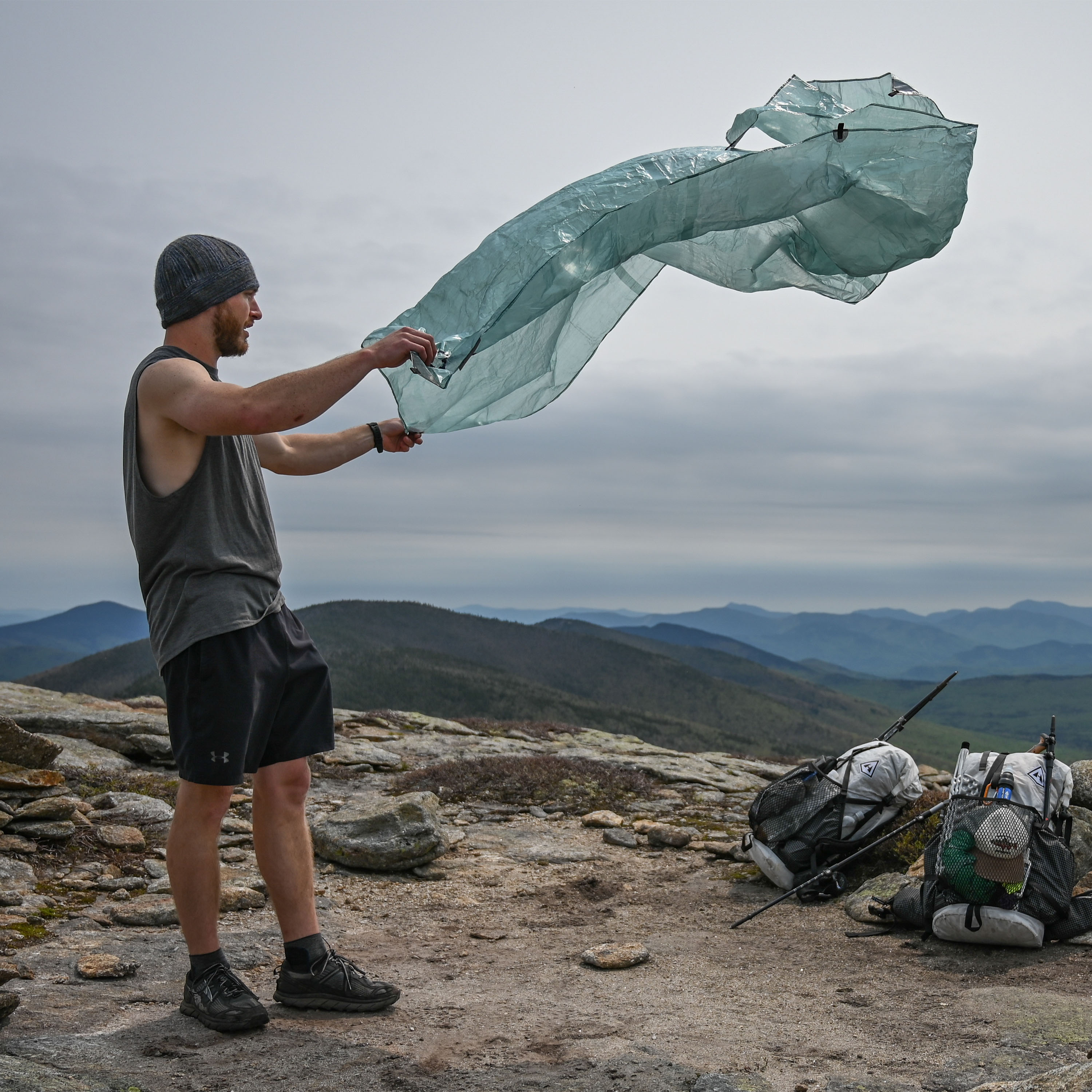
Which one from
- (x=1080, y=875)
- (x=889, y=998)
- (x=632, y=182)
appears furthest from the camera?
(x=1080, y=875)

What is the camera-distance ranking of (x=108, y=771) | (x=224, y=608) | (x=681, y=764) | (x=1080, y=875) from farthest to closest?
(x=681, y=764) → (x=108, y=771) → (x=1080, y=875) → (x=224, y=608)

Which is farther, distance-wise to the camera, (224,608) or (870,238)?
(870,238)

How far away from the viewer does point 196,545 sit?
398 cm

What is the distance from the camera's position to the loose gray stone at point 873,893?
6.56 m

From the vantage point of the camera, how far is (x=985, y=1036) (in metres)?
4.26

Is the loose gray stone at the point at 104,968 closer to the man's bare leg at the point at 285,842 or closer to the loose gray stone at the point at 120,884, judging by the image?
the man's bare leg at the point at 285,842

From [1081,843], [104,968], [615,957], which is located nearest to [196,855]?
[104,968]

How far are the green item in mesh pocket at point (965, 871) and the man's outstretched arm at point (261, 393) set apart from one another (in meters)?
4.60

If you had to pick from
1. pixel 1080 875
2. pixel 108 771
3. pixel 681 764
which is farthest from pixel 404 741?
pixel 1080 875

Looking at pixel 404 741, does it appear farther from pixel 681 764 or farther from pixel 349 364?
pixel 349 364

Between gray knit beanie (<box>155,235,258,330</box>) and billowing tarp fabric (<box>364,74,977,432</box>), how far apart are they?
28.1 inches

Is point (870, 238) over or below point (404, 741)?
over

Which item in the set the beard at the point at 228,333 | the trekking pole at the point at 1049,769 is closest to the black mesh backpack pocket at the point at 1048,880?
the trekking pole at the point at 1049,769

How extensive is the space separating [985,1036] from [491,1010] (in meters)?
2.30
